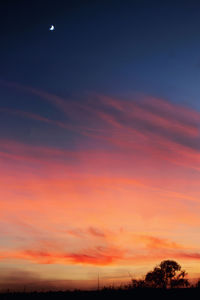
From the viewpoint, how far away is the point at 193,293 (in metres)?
17.8

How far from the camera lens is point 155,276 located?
68.5 meters

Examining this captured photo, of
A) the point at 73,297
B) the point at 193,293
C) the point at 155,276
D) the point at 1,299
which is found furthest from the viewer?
the point at 155,276

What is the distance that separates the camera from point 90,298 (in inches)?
647

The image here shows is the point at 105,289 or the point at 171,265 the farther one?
the point at 171,265

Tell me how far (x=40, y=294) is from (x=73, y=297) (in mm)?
2271

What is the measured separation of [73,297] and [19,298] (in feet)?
7.94

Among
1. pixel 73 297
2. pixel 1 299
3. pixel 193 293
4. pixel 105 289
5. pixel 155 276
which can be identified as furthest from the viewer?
pixel 155 276

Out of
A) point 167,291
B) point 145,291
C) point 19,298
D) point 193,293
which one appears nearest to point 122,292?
point 145,291

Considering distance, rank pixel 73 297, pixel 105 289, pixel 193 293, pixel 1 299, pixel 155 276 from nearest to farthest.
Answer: pixel 1 299 < pixel 73 297 < pixel 193 293 < pixel 105 289 < pixel 155 276

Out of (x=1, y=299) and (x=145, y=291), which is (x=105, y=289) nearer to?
(x=145, y=291)

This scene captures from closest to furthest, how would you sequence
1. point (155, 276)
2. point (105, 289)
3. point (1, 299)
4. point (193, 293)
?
point (1, 299) → point (193, 293) → point (105, 289) → point (155, 276)

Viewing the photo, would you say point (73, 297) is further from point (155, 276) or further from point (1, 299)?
point (155, 276)

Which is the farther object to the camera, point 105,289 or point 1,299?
point 105,289

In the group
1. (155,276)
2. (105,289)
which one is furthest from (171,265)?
(105,289)
